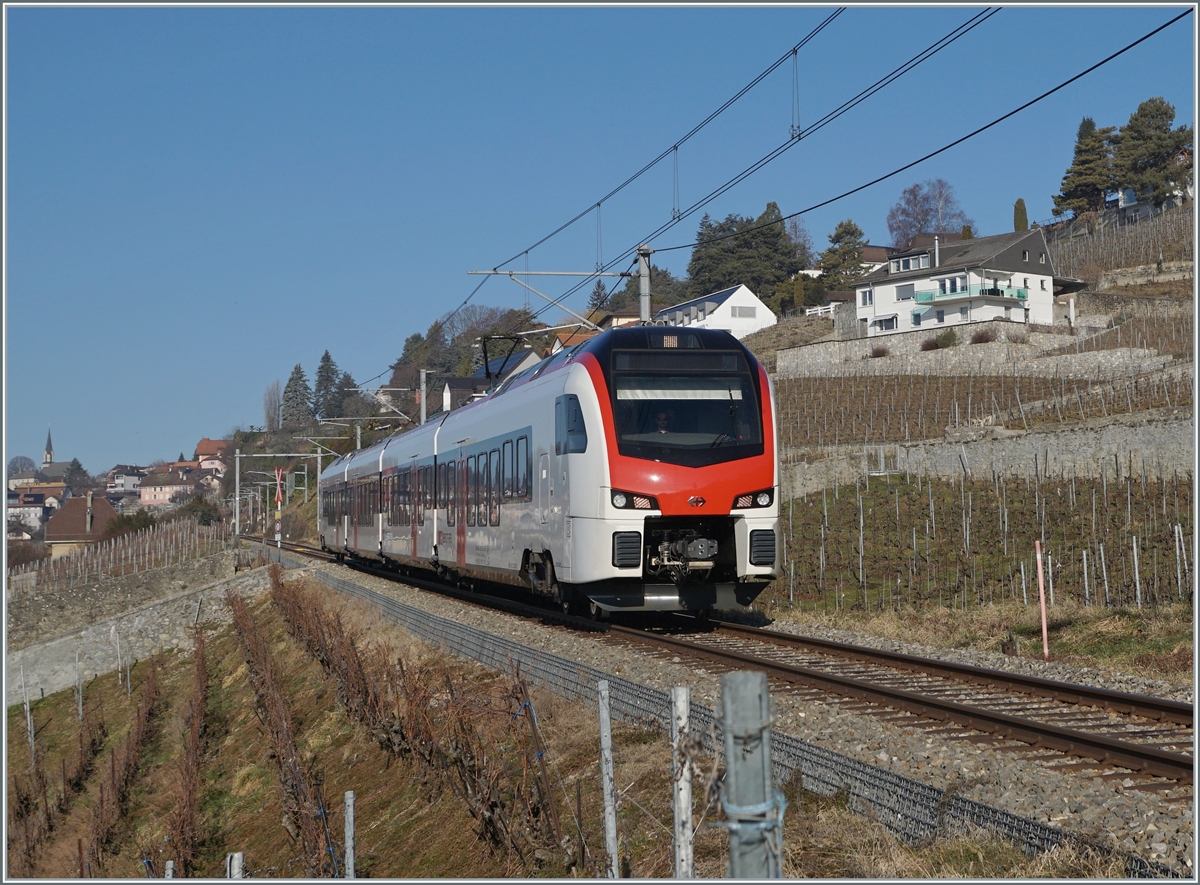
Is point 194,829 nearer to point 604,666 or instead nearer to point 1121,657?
point 604,666

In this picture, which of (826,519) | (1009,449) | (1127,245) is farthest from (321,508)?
(1127,245)

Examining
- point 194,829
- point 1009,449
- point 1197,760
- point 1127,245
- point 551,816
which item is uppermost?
point 1127,245

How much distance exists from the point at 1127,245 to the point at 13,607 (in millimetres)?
81342

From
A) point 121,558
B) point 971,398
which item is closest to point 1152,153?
point 971,398

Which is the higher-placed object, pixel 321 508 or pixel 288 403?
pixel 288 403

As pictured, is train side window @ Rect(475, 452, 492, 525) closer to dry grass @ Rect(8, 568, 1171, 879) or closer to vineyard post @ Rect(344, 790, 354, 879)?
dry grass @ Rect(8, 568, 1171, 879)

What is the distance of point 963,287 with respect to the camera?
75562 mm

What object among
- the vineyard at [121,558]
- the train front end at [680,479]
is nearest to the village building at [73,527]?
the vineyard at [121,558]

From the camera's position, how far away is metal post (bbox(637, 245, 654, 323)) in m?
20.5

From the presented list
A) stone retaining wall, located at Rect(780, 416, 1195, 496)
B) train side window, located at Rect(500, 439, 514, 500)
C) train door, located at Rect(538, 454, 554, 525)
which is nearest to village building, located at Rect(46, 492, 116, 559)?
stone retaining wall, located at Rect(780, 416, 1195, 496)

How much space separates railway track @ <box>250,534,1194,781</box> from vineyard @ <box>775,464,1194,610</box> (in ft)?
22.6

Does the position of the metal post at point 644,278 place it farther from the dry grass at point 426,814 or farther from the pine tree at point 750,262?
the pine tree at point 750,262

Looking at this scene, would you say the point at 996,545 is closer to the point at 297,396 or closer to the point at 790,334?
the point at 790,334

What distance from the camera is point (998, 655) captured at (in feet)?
45.2
